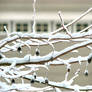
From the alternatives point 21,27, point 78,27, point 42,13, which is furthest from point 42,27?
point 78,27

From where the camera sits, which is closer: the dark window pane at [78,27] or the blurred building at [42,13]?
the blurred building at [42,13]

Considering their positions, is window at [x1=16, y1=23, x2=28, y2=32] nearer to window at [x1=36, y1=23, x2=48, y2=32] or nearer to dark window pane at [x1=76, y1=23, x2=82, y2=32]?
window at [x1=36, y1=23, x2=48, y2=32]

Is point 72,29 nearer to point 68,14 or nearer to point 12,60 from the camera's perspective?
point 68,14

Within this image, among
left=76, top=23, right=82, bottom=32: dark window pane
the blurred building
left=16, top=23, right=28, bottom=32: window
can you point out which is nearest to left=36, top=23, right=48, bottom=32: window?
the blurred building

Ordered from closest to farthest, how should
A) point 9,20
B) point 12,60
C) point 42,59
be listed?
point 42,59
point 12,60
point 9,20

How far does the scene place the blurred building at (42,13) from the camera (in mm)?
15172

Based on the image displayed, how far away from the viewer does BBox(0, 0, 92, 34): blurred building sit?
15.2 meters

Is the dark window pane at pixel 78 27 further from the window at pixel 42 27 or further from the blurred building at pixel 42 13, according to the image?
the window at pixel 42 27

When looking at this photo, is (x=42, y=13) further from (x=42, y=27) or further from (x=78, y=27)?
(x=78, y=27)

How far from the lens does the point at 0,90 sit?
189 inches

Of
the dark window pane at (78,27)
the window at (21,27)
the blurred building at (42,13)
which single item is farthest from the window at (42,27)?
the dark window pane at (78,27)

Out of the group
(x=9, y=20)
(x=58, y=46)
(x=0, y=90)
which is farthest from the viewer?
(x=9, y=20)

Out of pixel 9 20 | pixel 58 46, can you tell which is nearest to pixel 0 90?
pixel 58 46
